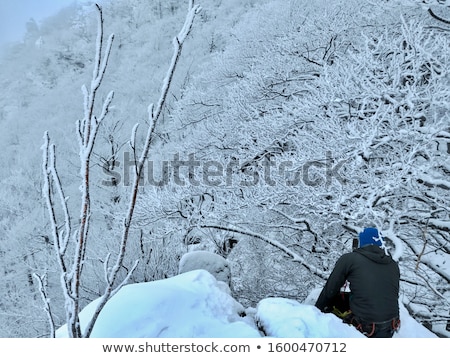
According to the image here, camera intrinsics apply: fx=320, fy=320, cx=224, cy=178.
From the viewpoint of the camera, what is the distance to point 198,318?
2.50 m

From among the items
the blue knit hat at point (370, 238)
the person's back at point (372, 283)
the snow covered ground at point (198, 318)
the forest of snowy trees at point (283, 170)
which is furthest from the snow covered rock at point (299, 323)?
the forest of snowy trees at point (283, 170)

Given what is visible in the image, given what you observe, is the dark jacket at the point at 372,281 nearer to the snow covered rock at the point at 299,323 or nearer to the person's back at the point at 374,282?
the person's back at the point at 374,282

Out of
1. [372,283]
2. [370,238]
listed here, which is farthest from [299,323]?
[370,238]

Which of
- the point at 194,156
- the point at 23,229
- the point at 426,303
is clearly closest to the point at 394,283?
the point at 426,303

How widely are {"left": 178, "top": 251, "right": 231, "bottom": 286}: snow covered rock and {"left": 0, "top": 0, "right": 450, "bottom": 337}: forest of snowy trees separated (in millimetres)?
1163

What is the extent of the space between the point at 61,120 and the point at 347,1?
2836 centimetres

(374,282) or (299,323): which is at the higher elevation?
(374,282)

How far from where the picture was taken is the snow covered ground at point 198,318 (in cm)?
222

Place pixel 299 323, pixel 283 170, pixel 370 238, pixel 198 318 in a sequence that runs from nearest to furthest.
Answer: pixel 299 323, pixel 198 318, pixel 370 238, pixel 283 170

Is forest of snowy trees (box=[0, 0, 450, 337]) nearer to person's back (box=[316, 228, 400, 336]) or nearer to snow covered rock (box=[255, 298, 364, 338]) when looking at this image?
person's back (box=[316, 228, 400, 336])

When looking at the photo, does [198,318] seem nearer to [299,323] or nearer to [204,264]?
[299,323]

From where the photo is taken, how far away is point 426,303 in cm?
512

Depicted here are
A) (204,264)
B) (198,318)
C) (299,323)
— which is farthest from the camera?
(204,264)

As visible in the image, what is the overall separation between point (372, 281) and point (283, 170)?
3218 millimetres
